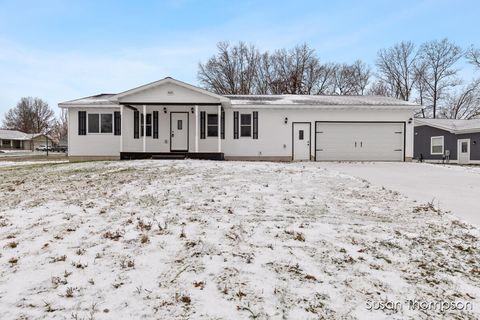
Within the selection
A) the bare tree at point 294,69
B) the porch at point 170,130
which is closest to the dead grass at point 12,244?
the porch at point 170,130

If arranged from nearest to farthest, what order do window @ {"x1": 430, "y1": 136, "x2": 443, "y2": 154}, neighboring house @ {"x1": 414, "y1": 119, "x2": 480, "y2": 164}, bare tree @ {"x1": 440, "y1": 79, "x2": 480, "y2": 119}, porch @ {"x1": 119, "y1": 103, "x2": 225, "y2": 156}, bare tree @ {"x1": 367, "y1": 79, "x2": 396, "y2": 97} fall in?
porch @ {"x1": 119, "y1": 103, "x2": 225, "y2": 156} < neighboring house @ {"x1": 414, "y1": 119, "x2": 480, "y2": 164} < window @ {"x1": 430, "y1": 136, "x2": 443, "y2": 154} < bare tree @ {"x1": 440, "y1": 79, "x2": 480, "y2": 119} < bare tree @ {"x1": 367, "y1": 79, "x2": 396, "y2": 97}

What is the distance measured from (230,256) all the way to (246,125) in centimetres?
1336

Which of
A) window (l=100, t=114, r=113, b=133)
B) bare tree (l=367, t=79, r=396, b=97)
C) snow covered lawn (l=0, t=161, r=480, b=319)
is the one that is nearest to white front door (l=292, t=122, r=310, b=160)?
window (l=100, t=114, r=113, b=133)

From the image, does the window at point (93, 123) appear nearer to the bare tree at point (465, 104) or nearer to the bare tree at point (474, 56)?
the bare tree at point (465, 104)

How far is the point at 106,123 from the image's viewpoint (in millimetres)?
16797

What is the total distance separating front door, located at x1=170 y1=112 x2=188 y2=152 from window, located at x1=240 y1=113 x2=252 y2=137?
114 inches

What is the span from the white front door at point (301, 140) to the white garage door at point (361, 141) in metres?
0.62

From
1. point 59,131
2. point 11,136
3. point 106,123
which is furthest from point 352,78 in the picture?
point 11,136

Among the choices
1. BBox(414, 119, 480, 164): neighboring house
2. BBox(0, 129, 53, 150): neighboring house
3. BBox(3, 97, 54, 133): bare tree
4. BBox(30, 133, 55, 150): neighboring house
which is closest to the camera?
BBox(414, 119, 480, 164): neighboring house

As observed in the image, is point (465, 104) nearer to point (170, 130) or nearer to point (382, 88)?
point (382, 88)

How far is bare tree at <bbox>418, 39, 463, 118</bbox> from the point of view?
129ft

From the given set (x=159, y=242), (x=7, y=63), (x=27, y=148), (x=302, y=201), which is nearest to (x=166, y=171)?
(x=302, y=201)

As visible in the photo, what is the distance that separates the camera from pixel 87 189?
727 cm

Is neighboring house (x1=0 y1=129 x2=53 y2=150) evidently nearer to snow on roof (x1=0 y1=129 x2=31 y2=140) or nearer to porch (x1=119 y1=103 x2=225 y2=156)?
snow on roof (x1=0 y1=129 x2=31 y2=140)
